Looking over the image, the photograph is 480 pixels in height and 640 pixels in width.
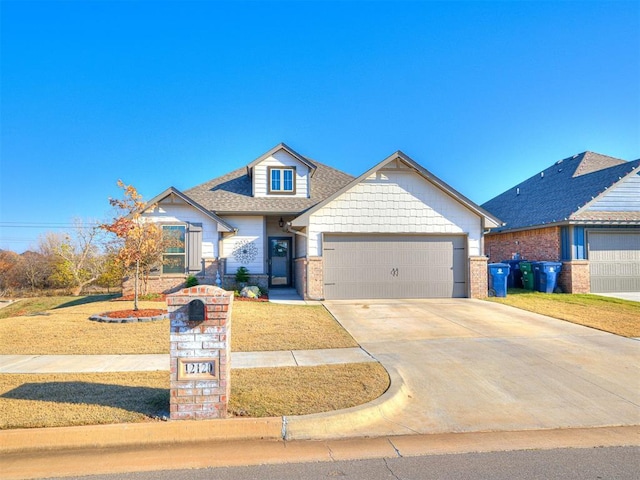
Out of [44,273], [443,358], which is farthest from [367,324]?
[44,273]

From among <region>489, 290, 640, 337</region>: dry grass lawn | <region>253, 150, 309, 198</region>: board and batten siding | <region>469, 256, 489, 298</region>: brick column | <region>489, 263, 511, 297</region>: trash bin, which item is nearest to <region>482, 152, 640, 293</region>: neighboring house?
<region>489, 290, 640, 337</region>: dry grass lawn

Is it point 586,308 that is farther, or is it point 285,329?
point 586,308

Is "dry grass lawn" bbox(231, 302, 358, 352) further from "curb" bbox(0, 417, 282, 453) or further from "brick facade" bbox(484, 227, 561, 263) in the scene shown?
"brick facade" bbox(484, 227, 561, 263)

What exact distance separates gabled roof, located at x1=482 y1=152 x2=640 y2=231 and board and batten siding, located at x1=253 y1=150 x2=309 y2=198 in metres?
10.6

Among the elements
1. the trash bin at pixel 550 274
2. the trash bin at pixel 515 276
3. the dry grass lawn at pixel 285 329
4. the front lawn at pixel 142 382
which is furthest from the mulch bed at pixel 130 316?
the trash bin at pixel 515 276

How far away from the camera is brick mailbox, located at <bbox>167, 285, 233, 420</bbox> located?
4.07m

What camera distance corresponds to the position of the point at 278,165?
17375mm

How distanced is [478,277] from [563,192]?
8.07 metres

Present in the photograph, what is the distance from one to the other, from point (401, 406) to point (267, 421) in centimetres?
170

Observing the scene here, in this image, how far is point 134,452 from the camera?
3.67 m

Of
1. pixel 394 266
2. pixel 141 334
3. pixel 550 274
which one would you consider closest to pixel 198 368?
pixel 141 334

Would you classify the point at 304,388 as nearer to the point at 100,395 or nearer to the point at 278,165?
the point at 100,395

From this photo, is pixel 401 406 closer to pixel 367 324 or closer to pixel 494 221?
pixel 367 324

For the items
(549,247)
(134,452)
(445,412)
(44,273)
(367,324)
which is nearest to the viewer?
(134,452)
